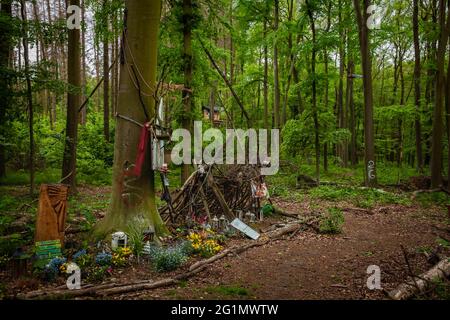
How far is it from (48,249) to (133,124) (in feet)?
8.01

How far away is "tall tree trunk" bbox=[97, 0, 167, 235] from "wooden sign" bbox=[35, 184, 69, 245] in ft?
2.47

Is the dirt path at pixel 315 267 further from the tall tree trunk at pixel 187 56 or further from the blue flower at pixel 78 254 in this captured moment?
the tall tree trunk at pixel 187 56

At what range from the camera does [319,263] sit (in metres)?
6.17

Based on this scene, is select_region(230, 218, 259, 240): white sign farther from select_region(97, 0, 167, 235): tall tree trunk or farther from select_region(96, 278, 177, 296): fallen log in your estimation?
select_region(96, 278, 177, 296): fallen log

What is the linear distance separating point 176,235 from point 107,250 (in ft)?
5.00

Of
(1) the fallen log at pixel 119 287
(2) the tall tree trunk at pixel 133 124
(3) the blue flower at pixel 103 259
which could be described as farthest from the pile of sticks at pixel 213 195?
(3) the blue flower at pixel 103 259

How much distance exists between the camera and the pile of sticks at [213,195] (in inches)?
311

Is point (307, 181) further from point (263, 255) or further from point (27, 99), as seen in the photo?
point (27, 99)

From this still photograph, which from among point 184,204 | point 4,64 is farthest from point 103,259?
point 4,64

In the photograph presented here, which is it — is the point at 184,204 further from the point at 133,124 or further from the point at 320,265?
the point at 320,265

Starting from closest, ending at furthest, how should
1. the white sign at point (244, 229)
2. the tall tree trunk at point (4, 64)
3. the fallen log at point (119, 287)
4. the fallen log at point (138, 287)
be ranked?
the fallen log at point (119, 287) → the fallen log at point (138, 287) → the white sign at point (244, 229) → the tall tree trunk at point (4, 64)

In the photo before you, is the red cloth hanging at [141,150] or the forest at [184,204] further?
the red cloth hanging at [141,150]

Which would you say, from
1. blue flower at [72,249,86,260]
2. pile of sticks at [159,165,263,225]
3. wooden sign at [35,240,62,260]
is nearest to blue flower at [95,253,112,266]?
blue flower at [72,249,86,260]

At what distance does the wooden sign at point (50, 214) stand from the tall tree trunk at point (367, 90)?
11909mm
